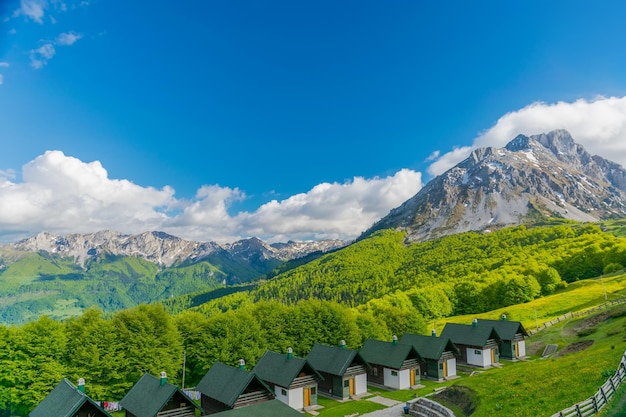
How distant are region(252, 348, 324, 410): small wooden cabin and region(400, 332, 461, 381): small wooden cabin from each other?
63.9 feet

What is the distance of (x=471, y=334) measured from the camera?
6706 centimetres

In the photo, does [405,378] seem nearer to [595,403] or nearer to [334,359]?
[334,359]

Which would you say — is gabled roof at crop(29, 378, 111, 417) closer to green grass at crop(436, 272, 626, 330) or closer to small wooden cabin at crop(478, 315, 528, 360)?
small wooden cabin at crop(478, 315, 528, 360)

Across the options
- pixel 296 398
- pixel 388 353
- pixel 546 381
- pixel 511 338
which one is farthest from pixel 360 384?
pixel 511 338

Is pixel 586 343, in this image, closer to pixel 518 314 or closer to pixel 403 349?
pixel 403 349

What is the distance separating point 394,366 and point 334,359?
8702 mm

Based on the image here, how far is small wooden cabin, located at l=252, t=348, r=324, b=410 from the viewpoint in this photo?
48781 millimetres

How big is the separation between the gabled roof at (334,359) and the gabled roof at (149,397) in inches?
801

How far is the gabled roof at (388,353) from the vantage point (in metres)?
56.0

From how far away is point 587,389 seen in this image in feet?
90.5

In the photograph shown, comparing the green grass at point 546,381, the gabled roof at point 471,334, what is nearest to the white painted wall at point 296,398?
the green grass at point 546,381

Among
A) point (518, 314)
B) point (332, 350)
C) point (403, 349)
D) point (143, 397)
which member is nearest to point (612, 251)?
point (518, 314)

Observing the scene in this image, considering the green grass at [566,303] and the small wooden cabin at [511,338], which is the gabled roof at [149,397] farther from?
the green grass at [566,303]

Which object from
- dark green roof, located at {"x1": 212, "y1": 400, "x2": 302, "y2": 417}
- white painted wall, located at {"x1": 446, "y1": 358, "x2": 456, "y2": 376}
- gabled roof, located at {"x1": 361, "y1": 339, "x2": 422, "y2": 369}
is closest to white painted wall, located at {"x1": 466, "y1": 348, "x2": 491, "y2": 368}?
white painted wall, located at {"x1": 446, "y1": 358, "x2": 456, "y2": 376}
